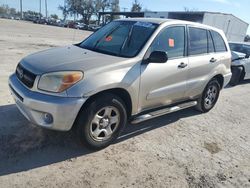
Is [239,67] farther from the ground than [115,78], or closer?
closer

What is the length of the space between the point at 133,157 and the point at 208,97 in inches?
114

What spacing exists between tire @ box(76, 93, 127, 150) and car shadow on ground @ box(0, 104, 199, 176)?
0.21 metres

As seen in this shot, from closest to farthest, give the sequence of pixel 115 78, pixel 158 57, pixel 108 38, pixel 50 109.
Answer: pixel 50 109 → pixel 115 78 → pixel 158 57 → pixel 108 38

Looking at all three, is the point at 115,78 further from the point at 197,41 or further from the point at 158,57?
the point at 197,41

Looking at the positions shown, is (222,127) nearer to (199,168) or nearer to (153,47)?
(199,168)

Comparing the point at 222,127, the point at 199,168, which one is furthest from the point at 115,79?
the point at 222,127

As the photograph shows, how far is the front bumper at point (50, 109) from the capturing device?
321cm

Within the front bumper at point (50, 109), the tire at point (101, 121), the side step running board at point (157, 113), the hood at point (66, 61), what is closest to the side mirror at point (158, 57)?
the hood at point (66, 61)

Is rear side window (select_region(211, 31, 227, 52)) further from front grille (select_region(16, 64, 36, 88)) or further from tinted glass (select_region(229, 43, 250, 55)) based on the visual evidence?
tinted glass (select_region(229, 43, 250, 55))

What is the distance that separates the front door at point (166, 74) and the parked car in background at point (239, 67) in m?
5.14

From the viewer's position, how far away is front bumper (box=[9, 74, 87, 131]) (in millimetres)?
3215

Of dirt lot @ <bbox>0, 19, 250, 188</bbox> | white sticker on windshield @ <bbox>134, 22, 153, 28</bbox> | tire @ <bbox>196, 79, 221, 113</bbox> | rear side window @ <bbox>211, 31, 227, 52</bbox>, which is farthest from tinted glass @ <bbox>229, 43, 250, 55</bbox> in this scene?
white sticker on windshield @ <bbox>134, 22, 153, 28</bbox>

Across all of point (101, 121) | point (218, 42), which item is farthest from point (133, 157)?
point (218, 42)

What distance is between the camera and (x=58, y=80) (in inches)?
131
